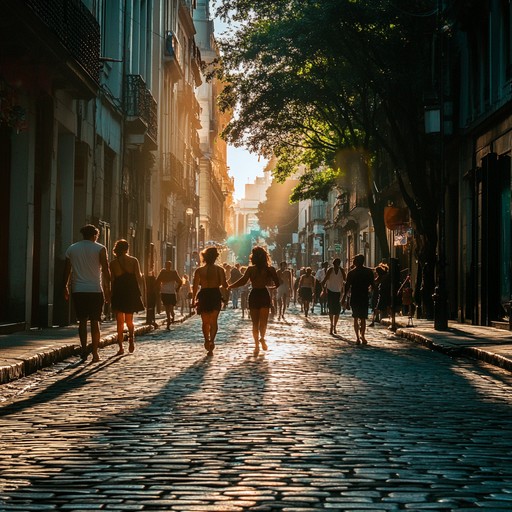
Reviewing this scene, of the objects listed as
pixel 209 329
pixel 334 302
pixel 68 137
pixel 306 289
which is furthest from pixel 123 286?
pixel 306 289

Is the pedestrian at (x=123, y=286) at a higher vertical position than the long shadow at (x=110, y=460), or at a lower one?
higher

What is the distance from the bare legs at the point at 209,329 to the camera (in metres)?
17.5

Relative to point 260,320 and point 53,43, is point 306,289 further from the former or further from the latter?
point 53,43

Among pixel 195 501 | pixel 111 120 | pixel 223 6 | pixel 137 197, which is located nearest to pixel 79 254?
pixel 195 501

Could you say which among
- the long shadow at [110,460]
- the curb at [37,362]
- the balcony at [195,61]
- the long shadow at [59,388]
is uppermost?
the balcony at [195,61]

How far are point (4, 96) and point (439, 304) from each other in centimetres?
1037

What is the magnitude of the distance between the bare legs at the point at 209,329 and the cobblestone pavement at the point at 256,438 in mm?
2122

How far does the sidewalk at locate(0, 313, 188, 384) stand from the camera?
12.8 m

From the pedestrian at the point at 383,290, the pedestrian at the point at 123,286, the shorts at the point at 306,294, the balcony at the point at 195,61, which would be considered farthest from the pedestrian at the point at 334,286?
the balcony at the point at 195,61

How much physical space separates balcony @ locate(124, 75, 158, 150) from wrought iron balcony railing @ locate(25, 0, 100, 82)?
9.29m

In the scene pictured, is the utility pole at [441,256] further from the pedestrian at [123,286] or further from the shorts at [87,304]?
the shorts at [87,304]

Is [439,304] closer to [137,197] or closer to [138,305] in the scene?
[138,305]

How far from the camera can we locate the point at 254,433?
27.3ft

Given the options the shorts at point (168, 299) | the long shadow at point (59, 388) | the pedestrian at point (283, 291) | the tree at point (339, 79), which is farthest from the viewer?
the pedestrian at point (283, 291)
